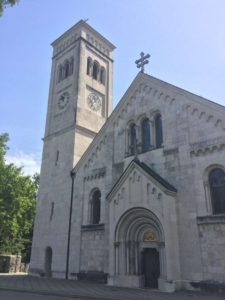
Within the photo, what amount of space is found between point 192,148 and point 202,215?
360 centimetres

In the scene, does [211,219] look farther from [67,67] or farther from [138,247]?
[67,67]

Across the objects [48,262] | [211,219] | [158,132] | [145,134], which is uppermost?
[145,134]

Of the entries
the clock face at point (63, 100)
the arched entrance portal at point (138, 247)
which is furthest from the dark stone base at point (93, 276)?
the clock face at point (63, 100)

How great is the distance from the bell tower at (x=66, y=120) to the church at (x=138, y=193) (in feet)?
0.41

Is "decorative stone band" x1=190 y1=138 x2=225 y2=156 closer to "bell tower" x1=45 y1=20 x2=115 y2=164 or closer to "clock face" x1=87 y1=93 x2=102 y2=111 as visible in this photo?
"bell tower" x1=45 y1=20 x2=115 y2=164

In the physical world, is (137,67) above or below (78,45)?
below

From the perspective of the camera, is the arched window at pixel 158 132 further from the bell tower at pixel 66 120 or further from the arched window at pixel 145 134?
the bell tower at pixel 66 120

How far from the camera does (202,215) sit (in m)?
13.4

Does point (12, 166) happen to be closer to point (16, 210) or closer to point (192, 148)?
point (16, 210)

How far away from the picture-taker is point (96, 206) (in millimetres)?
19250

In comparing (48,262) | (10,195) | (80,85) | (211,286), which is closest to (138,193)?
(211,286)

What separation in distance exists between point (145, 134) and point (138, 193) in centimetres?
433

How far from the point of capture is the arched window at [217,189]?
13.3 meters

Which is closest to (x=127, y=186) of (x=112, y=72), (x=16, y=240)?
(x=112, y=72)
